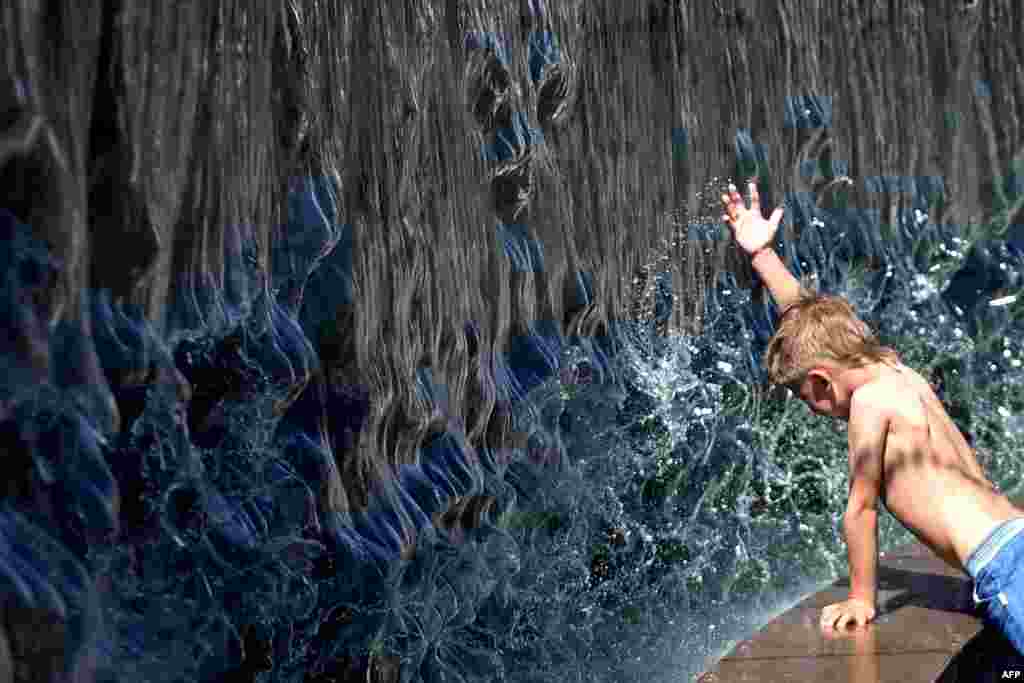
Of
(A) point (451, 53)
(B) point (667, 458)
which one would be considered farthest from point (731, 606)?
(A) point (451, 53)

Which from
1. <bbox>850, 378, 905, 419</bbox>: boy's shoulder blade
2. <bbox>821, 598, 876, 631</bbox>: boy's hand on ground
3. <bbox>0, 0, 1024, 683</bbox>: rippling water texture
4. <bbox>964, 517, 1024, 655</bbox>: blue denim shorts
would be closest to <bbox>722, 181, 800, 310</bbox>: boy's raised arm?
<bbox>850, 378, 905, 419</bbox>: boy's shoulder blade

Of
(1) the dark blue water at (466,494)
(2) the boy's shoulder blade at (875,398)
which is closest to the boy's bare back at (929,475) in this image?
(2) the boy's shoulder blade at (875,398)

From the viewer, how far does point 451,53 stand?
18.6 feet

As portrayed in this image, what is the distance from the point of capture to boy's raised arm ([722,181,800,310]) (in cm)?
517

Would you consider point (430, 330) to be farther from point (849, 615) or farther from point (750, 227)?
point (849, 615)

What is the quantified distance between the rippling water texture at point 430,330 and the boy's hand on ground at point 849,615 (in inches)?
30.6

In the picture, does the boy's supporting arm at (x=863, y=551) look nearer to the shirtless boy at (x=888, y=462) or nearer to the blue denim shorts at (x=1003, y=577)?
the shirtless boy at (x=888, y=462)

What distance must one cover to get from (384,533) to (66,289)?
1747 millimetres

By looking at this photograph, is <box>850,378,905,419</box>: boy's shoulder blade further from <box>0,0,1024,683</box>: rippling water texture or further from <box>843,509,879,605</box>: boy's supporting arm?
<box>0,0,1024,683</box>: rippling water texture

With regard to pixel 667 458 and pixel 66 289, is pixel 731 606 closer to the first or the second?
pixel 667 458

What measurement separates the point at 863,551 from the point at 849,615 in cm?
20

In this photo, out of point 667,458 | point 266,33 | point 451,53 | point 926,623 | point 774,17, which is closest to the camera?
point 926,623

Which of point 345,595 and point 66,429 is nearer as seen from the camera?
point 66,429

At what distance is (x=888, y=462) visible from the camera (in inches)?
172
